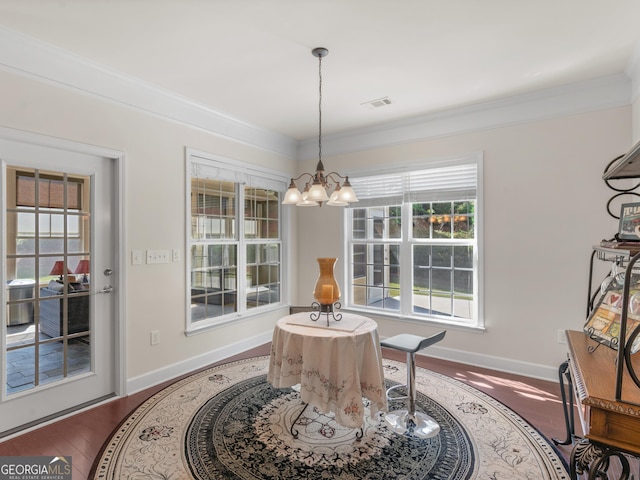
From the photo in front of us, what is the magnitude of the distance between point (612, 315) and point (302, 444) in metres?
1.93

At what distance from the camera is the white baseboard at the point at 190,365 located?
312 cm

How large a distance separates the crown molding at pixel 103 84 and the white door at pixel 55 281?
1.69ft

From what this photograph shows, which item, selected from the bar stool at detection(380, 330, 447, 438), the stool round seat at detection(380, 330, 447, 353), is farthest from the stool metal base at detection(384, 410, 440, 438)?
the stool round seat at detection(380, 330, 447, 353)

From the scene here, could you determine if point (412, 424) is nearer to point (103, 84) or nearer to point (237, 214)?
point (237, 214)

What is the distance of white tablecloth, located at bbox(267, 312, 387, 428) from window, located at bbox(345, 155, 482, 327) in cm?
188

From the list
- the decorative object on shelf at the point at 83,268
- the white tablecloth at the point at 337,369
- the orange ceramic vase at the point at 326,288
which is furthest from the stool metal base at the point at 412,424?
the decorative object on shelf at the point at 83,268

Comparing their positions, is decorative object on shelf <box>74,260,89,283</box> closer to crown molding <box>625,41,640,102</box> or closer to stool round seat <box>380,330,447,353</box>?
stool round seat <box>380,330,447,353</box>

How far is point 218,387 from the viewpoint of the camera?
10.3 feet

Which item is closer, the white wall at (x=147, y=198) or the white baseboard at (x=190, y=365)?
the white wall at (x=147, y=198)

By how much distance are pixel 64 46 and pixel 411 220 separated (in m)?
3.65

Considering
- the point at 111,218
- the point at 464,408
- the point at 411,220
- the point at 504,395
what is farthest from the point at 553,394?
the point at 111,218

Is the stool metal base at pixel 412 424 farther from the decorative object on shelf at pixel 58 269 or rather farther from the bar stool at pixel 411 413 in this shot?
the decorative object on shelf at pixel 58 269

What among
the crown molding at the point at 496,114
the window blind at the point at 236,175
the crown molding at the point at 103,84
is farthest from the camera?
the window blind at the point at 236,175

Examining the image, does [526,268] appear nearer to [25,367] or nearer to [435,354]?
[435,354]
